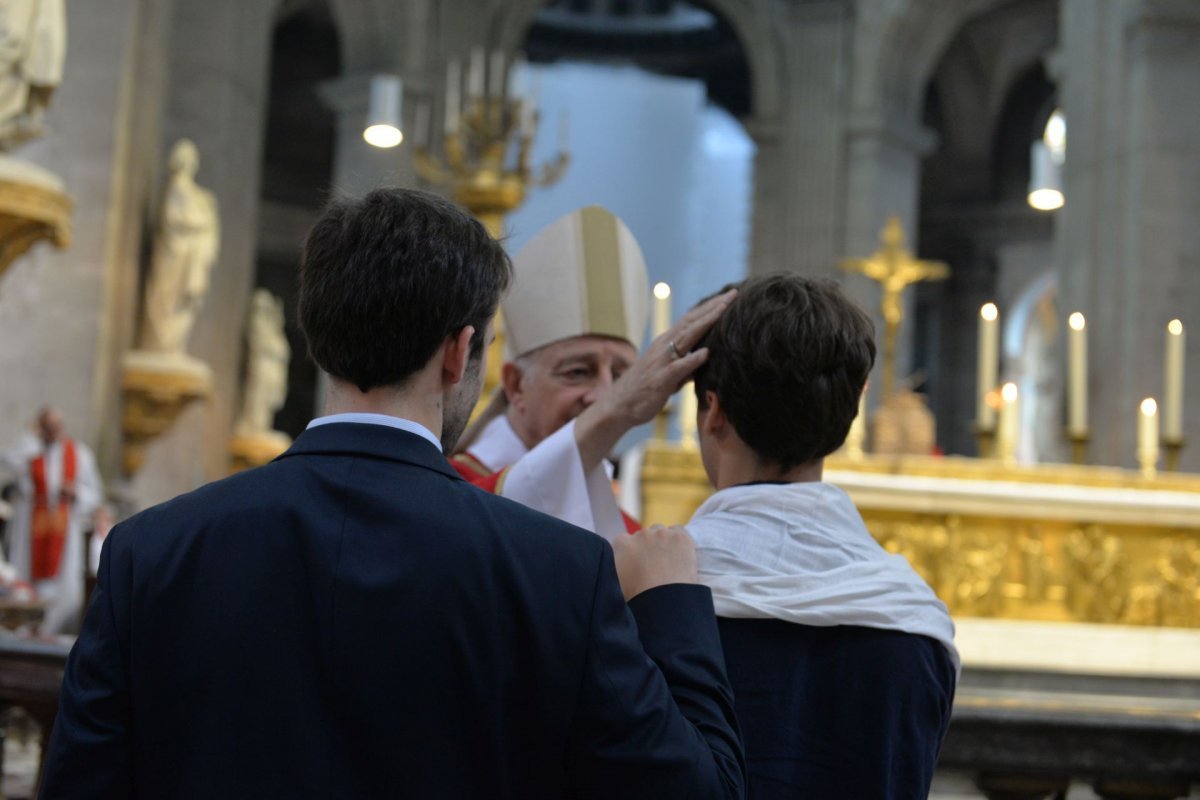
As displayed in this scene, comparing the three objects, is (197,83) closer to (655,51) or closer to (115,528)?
(655,51)

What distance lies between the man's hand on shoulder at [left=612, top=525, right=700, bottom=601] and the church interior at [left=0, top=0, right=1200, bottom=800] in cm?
39

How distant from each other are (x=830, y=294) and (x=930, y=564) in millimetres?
4405

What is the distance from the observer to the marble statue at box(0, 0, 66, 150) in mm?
6750

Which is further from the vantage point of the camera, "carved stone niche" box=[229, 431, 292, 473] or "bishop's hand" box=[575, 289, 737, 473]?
"carved stone niche" box=[229, 431, 292, 473]

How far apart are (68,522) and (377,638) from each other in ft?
27.4

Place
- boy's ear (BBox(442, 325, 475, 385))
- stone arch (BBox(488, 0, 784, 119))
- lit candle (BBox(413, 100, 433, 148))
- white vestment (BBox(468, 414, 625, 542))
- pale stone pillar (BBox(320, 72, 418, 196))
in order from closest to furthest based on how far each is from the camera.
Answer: boy's ear (BBox(442, 325, 475, 385)), white vestment (BBox(468, 414, 625, 542)), lit candle (BBox(413, 100, 433, 148)), pale stone pillar (BBox(320, 72, 418, 196)), stone arch (BBox(488, 0, 784, 119))

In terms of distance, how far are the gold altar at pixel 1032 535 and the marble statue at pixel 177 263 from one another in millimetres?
6834

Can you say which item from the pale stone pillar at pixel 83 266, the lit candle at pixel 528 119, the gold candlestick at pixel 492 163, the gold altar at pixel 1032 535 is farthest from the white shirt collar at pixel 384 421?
the pale stone pillar at pixel 83 266

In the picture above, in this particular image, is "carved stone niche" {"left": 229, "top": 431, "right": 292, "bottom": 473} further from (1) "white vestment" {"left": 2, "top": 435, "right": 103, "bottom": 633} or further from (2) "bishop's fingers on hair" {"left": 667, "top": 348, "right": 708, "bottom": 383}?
(2) "bishop's fingers on hair" {"left": 667, "top": 348, "right": 708, "bottom": 383}

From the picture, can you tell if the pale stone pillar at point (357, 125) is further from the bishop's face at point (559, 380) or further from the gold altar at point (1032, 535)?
the bishop's face at point (559, 380)

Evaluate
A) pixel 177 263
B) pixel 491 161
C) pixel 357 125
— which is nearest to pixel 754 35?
pixel 357 125

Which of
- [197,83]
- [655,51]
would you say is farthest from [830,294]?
[655,51]

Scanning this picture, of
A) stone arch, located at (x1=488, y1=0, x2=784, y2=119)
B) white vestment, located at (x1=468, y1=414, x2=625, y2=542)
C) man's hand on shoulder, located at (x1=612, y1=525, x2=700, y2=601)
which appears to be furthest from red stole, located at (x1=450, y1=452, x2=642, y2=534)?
stone arch, located at (x1=488, y1=0, x2=784, y2=119)

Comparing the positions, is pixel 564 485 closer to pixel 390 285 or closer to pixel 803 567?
pixel 803 567
